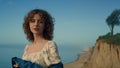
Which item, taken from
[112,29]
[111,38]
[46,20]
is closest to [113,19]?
[112,29]

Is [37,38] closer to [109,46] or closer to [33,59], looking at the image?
[33,59]

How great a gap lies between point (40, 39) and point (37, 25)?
6.9 inches

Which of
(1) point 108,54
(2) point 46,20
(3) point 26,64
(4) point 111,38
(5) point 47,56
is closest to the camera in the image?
(3) point 26,64

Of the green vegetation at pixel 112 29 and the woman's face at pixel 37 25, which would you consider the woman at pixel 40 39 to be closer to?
the woman's face at pixel 37 25

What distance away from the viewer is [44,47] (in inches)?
175

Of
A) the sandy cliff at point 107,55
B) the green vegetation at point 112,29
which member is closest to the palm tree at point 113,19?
the green vegetation at point 112,29

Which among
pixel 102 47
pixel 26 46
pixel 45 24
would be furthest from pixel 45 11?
pixel 102 47

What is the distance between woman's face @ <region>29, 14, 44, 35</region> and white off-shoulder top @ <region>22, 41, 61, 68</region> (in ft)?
0.69

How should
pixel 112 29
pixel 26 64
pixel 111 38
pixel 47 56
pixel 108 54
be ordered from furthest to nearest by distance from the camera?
pixel 112 29
pixel 111 38
pixel 108 54
pixel 47 56
pixel 26 64

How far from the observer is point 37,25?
14.9ft

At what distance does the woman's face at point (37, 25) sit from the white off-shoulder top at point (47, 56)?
0.21m

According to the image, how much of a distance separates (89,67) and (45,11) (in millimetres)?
27178

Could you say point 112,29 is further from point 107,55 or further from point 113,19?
point 107,55

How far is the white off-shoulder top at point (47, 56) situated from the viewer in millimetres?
4357
